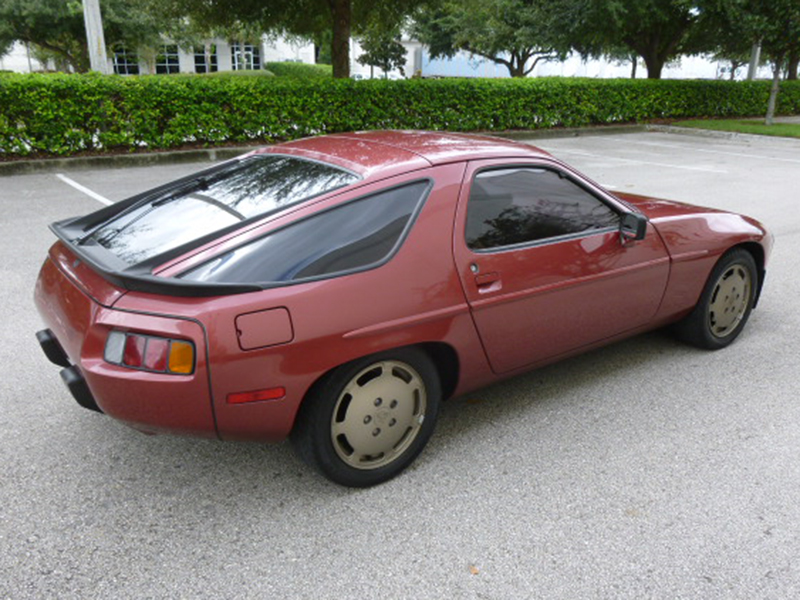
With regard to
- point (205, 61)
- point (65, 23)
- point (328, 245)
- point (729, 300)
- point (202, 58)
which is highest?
point (65, 23)

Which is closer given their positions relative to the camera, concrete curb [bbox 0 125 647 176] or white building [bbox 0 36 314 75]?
concrete curb [bbox 0 125 647 176]

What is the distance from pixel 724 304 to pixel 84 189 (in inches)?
346

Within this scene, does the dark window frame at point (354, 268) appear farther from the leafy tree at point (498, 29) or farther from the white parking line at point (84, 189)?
the leafy tree at point (498, 29)

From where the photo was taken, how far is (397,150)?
3258 millimetres

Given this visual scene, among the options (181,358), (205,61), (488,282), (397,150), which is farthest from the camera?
(205,61)

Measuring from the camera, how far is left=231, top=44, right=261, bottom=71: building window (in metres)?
54.3

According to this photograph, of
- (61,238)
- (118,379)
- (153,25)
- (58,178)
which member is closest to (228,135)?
(58,178)

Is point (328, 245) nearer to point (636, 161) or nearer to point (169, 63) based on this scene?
point (636, 161)

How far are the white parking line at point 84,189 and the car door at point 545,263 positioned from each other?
6.83 metres

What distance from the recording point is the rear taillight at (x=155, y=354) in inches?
94.2

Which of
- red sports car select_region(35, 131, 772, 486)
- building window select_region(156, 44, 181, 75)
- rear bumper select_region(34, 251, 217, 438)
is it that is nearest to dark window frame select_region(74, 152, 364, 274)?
red sports car select_region(35, 131, 772, 486)

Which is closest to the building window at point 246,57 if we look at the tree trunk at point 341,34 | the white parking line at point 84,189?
the tree trunk at point 341,34

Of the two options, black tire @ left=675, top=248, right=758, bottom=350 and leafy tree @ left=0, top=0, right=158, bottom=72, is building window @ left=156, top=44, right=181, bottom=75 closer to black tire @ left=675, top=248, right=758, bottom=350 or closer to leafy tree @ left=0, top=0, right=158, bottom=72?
leafy tree @ left=0, top=0, right=158, bottom=72

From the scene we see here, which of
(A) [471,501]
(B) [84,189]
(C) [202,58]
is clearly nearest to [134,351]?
(A) [471,501]
